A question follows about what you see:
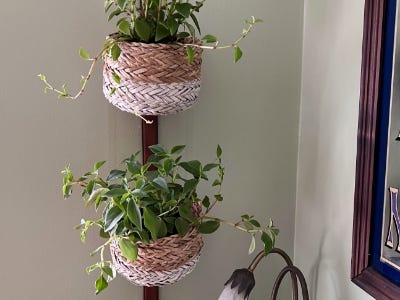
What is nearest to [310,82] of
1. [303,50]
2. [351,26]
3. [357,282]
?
[303,50]

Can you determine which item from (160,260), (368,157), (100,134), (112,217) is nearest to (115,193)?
(112,217)

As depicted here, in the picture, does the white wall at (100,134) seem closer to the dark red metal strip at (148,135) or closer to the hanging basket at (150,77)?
the dark red metal strip at (148,135)

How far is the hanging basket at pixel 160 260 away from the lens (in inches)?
34.8

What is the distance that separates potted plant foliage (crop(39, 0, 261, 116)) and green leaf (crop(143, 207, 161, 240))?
0.62ft

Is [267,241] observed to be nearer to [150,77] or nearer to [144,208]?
[144,208]

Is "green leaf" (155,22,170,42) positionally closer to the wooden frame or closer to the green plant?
the green plant

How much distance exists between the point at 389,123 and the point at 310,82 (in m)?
0.34

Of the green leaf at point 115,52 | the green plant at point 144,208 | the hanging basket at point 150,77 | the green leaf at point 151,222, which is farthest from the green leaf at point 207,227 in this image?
the green leaf at point 115,52

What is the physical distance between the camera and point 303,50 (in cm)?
116

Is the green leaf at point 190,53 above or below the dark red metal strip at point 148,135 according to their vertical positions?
above

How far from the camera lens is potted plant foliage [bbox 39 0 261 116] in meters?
0.88

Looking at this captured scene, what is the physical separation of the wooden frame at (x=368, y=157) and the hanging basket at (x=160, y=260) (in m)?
0.29

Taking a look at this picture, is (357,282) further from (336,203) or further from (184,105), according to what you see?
(184,105)

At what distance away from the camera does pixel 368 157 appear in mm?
849
